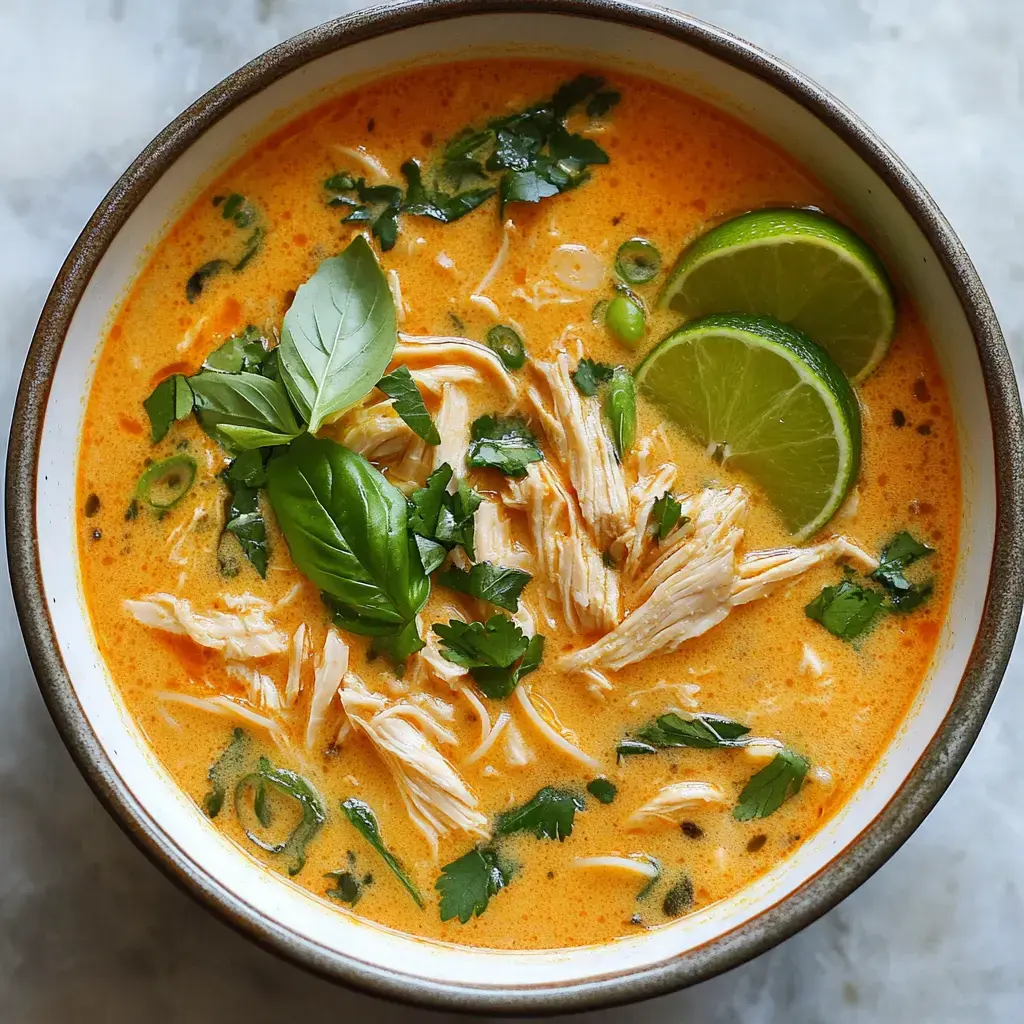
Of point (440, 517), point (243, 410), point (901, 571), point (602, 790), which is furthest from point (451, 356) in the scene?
point (901, 571)

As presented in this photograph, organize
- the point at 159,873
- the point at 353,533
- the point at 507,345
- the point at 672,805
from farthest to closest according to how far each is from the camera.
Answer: the point at 159,873 < the point at 507,345 < the point at 672,805 < the point at 353,533

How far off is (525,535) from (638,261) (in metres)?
0.69

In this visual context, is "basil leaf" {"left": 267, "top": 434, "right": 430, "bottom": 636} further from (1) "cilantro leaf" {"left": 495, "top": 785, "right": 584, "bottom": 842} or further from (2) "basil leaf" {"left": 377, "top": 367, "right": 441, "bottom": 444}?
(1) "cilantro leaf" {"left": 495, "top": 785, "right": 584, "bottom": 842}

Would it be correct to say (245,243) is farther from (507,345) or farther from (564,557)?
(564,557)

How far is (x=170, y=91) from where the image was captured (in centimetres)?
292

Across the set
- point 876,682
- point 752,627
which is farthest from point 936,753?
point 752,627

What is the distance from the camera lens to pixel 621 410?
2561 mm

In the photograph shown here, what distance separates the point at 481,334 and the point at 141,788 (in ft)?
4.15

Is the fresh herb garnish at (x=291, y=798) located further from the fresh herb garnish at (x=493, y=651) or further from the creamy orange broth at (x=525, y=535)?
the fresh herb garnish at (x=493, y=651)

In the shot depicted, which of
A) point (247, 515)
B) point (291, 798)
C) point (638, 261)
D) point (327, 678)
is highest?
point (638, 261)

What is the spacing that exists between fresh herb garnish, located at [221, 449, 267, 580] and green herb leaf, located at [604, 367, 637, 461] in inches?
31.3

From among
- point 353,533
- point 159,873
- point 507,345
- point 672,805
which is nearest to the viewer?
point 353,533

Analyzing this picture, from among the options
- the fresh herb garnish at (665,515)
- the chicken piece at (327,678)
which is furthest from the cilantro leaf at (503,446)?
the chicken piece at (327,678)

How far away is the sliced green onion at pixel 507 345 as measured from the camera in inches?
102
